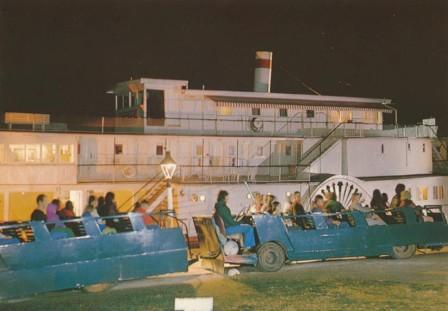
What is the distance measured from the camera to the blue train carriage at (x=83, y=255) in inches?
496

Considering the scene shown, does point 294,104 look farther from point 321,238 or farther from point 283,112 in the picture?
point 321,238

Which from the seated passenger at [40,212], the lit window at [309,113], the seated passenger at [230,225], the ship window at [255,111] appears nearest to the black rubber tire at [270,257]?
the seated passenger at [230,225]

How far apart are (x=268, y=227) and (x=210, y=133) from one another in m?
18.4

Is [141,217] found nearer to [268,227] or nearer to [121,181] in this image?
[268,227]

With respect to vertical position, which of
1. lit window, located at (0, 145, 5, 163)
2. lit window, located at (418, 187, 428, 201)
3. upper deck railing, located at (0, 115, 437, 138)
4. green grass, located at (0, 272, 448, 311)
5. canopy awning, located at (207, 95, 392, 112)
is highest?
canopy awning, located at (207, 95, 392, 112)

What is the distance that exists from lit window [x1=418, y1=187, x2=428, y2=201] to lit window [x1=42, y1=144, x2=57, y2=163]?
64.9ft

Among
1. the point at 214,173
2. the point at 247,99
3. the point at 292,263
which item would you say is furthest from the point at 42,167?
the point at 292,263

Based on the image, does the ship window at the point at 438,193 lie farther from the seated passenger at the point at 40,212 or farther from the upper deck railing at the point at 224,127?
the seated passenger at the point at 40,212

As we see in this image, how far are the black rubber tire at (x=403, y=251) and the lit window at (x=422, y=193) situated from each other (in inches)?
729

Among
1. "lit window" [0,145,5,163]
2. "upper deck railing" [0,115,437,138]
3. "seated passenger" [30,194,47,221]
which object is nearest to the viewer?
"seated passenger" [30,194,47,221]

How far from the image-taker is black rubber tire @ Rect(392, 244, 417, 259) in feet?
57.4

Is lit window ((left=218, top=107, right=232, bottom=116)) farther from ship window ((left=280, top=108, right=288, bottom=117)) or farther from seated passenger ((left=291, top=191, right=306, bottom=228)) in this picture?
seated passenger ((left=291, top=191, right=306, bottom=228))

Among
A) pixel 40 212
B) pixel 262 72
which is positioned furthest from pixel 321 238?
pixel 262 72

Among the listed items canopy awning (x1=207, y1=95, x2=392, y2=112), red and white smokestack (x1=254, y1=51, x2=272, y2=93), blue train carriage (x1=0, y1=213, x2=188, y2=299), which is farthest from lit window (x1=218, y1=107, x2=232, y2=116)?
blue train carriage (x1=0, y1=213, x2=188, y2=299)
